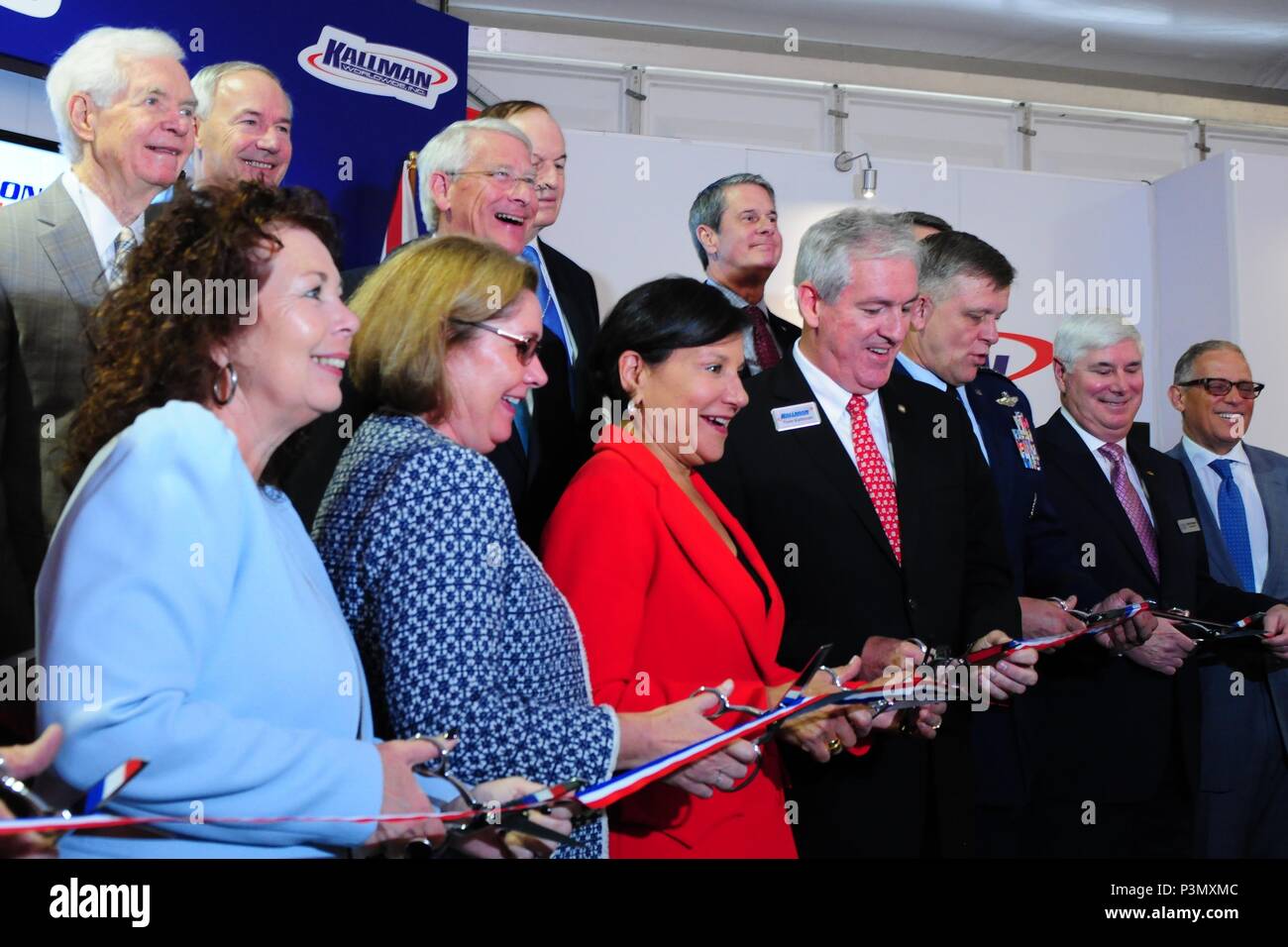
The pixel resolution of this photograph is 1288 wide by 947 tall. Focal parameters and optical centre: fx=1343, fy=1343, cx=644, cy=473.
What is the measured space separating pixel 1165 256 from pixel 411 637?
7479mm

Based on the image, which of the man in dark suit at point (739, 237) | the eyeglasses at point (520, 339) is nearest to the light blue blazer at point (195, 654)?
the eyeglasses at point (520, 339)

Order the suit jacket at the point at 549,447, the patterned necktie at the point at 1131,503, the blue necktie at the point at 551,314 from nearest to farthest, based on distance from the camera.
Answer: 1. the suit jacket at the point at 549,447
2. the blue necktie at the point at 551,314
3. the patterned necktie at the point at 1131,503

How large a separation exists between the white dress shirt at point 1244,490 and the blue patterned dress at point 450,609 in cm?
353

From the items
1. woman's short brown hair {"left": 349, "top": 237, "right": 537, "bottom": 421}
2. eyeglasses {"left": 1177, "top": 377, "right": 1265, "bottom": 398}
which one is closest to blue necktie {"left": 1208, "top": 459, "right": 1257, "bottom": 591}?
eyeglasses {"left": 1177, "top": 377, "right": 1265, "bottom": 398}

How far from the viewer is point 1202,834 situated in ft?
14.0

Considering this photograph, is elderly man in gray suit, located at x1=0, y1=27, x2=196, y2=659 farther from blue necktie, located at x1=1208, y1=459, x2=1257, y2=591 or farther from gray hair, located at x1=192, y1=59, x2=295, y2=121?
blue necktie, located at x1=1208, y1=459, x2=1257, y2=591

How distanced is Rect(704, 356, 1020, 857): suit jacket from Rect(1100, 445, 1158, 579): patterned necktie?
40.9 inches

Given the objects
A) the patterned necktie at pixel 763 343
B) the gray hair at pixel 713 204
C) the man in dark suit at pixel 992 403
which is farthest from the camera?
the gray hair at pixel 713 204

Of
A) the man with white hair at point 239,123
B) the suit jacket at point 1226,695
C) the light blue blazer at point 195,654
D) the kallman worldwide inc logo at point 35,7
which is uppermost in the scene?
the kallman worldwide inc logo at point 35,7

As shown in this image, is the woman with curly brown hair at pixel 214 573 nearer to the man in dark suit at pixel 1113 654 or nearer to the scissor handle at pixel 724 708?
the scissor handle at pixel 724 708

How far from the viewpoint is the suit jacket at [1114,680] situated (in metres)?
3.94

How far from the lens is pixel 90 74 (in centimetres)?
310
